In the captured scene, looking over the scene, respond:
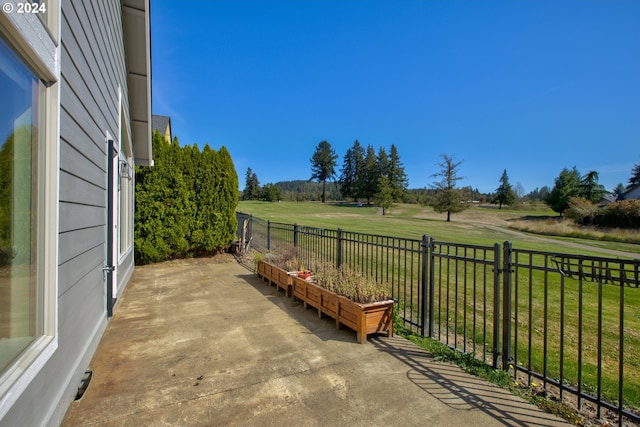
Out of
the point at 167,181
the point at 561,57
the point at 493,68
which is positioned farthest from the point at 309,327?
the point at 493,68

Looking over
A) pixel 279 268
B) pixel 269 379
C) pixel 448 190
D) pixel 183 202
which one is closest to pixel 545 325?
pixel 269 379

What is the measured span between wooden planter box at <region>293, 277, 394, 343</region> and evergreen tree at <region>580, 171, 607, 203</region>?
2029 inches

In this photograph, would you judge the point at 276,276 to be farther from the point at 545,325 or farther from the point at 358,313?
the point at 545,325

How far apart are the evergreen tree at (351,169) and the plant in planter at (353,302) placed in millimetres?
60037

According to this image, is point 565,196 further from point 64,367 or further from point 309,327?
point 64,367

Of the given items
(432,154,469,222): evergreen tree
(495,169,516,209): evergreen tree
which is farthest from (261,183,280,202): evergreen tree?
(495,169,516,209): evergreen tree

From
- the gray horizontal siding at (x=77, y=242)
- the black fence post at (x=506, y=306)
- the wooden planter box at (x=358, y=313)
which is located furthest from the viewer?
the wooden planter box at (x=358, y=313)

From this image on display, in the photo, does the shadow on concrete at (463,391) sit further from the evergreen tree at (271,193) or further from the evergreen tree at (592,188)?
the evergreen tree at (271,193)

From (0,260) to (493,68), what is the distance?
1359 cm

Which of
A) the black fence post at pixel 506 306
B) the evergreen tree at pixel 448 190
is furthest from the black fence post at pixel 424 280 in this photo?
the evergreen tree at pixel 448 190

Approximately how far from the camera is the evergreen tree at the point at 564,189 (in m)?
40.9

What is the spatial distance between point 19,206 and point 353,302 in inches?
123

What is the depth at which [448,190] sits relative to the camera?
37.0m

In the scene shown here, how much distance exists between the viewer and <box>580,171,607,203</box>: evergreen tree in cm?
4162
